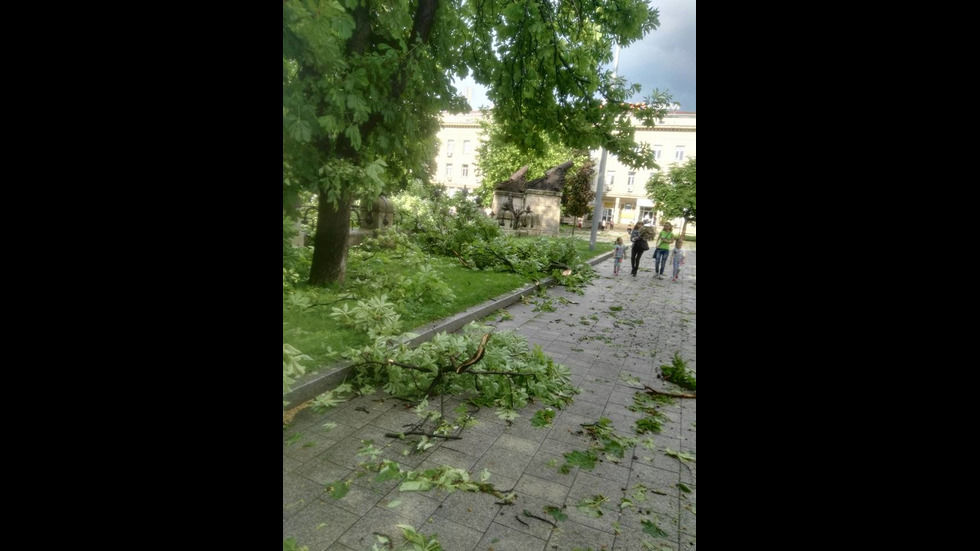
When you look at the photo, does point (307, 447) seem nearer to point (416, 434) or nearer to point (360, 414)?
point (360, 414)

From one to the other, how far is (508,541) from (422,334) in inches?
136

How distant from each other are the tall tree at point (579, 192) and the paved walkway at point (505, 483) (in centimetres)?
2627

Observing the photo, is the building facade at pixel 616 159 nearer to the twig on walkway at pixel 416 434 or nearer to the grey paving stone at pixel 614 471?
the grey paving stone at pixel 614 471

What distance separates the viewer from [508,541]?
262 cm

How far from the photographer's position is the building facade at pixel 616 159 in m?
2.76

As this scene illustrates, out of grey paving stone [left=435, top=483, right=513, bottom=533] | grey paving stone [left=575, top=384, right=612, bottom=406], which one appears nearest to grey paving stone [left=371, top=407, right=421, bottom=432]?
grey paving stone [left=435, top=483, right=513, bottom=533]

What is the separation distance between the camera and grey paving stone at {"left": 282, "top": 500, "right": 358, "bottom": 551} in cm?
252

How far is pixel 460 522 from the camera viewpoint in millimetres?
2736

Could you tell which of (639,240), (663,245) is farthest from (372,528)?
(663,245)

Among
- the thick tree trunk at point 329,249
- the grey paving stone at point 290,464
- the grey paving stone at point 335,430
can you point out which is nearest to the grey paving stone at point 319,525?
the grey paving stone at point 290,464
